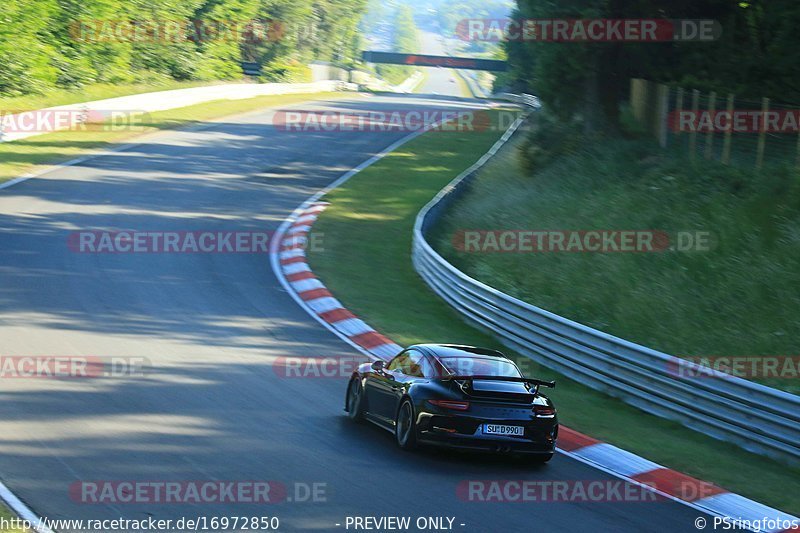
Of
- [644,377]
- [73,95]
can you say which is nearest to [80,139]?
[73,95]

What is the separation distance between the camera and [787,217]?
17625 millimetres

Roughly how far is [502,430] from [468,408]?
1.25 ft

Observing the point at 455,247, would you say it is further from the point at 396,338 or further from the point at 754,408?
the point at 754,408

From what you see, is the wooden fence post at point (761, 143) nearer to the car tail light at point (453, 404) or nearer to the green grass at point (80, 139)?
the car tail light at point (453, 404)

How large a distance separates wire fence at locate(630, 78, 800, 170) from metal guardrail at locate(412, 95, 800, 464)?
7.11 meters

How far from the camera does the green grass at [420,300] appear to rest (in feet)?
33.9

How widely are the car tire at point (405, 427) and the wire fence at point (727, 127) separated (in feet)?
39.1

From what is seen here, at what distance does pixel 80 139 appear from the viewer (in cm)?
3053

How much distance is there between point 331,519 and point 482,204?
738 inches

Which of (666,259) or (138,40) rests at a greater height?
(138,40)

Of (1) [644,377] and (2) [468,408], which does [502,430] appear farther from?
(1) [644,377]

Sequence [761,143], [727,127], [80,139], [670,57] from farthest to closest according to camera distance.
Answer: [80,139] → [670,57] → [727,127] → [761,143]

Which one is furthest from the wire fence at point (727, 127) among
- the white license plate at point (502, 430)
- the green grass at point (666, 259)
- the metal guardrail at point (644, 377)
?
the white license plate at point (502, 430)

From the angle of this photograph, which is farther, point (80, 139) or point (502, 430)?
point (80, 139)
